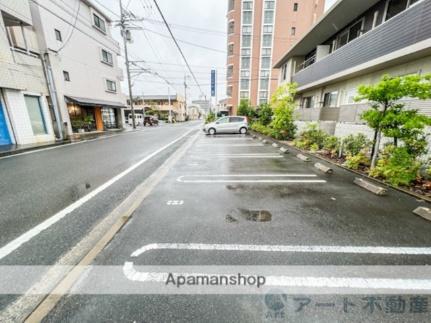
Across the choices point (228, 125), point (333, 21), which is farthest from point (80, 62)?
point (333, 21)

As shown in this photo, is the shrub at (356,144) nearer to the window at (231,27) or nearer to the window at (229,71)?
the window at (229,71)

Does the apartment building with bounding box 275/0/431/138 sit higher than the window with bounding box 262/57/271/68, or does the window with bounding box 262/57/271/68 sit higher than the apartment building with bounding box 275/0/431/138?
the window with bounding box 262/57/271/68

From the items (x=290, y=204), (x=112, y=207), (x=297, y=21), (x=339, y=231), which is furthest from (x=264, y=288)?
(x=297, y=21)

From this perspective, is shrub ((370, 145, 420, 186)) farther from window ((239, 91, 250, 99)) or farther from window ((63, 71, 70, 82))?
window ((239, 91, 250, 99))

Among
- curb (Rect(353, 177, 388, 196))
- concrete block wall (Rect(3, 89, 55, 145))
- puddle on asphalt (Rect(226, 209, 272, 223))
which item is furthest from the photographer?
concrete block wall (Rect(3, 89, 55, 145))

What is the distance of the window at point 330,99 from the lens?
1100 centimetres

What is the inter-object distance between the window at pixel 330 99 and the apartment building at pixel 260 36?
20.7m

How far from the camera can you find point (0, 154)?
747 cm

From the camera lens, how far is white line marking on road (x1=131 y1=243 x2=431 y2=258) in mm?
2184

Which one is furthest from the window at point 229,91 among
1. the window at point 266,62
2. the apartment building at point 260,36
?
the window at point 266,62

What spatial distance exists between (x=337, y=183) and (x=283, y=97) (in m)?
7.56

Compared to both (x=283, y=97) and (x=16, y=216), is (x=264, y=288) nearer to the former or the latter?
(x=16, y=216)

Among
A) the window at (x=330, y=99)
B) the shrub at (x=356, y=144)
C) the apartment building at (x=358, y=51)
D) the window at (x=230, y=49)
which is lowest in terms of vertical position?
the shrub at (x=356, y=144)

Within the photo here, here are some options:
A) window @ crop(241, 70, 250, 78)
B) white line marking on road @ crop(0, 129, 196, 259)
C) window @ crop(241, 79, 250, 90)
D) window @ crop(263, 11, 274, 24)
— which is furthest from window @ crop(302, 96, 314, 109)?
window @ crop(263, 11, 274, 24)
